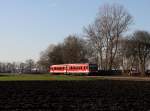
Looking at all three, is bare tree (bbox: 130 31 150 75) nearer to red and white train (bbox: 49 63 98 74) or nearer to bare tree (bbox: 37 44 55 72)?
red and white train (bbox: 49 63 98 74)

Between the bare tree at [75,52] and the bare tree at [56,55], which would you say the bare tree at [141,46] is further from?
the bare tree at [56,55]

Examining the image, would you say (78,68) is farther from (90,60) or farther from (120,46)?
(90,60)

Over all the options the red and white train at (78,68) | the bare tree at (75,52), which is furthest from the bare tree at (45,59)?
the red and white train at (78,68)

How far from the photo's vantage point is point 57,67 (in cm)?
10062

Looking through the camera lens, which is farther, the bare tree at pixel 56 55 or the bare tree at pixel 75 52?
the bare tree at pixel 56 55

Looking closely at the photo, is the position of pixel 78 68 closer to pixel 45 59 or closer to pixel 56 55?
pixel 56 55

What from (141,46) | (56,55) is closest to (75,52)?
(56,55)

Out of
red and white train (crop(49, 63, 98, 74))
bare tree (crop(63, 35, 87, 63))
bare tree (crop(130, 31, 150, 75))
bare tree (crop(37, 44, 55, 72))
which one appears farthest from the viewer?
bare tree (crop(37, 44, 55, 72))

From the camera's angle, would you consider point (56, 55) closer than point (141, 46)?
No

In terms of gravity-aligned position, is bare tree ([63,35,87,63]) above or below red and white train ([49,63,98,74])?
above

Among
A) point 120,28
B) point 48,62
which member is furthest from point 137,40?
point 48,62

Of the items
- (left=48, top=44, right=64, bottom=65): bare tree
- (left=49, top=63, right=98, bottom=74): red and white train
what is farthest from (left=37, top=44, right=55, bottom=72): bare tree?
(left=49, top=63, right=98, bottom=74): red and white train

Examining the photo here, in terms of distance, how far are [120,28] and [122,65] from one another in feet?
71.7

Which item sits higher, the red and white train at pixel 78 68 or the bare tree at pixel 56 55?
the bare tree at pixel 56 55
